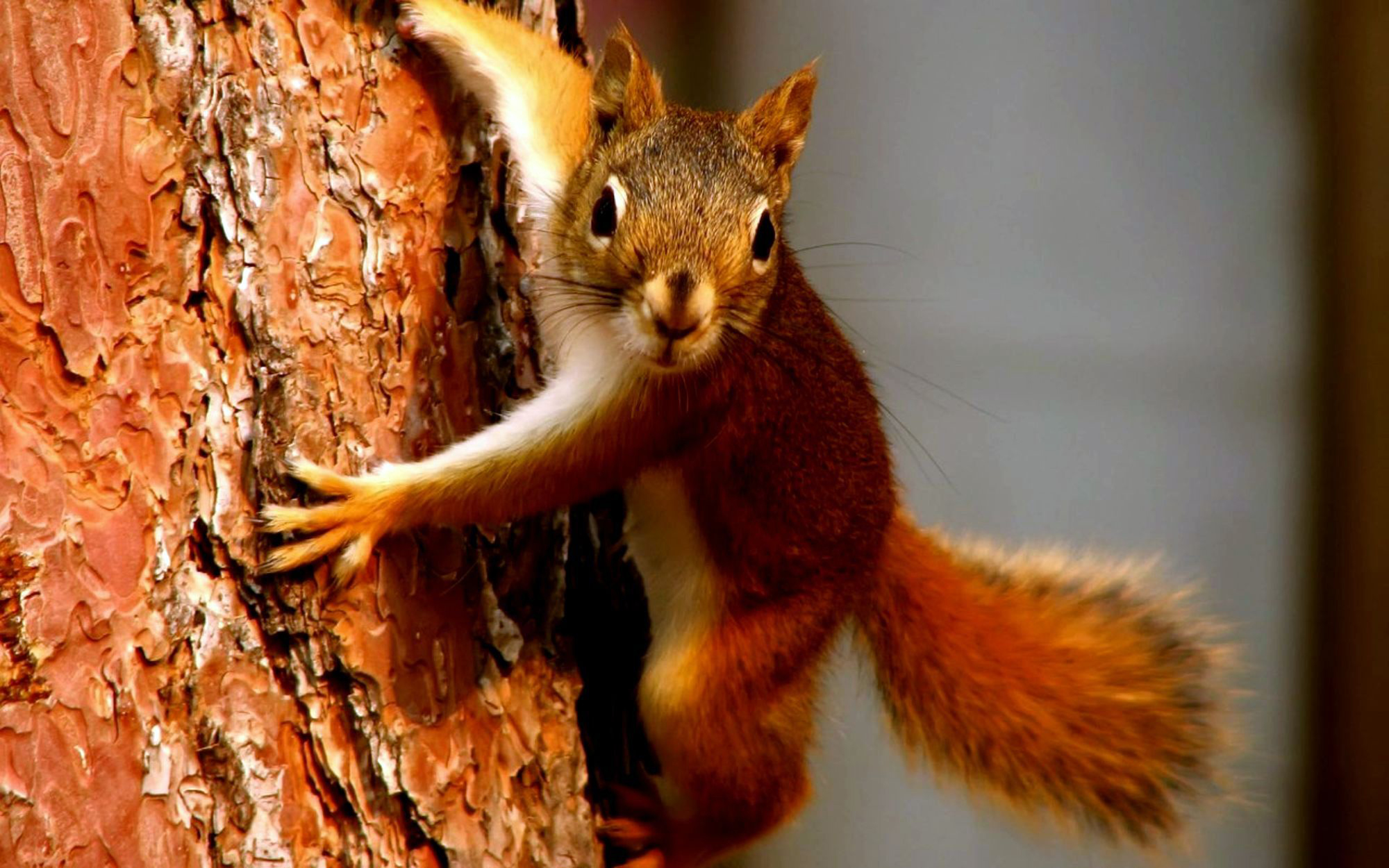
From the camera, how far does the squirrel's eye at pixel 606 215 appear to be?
4.73 feet

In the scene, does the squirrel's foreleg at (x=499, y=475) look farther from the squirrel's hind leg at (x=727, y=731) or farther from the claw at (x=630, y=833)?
the claw at (x=630, y=833)

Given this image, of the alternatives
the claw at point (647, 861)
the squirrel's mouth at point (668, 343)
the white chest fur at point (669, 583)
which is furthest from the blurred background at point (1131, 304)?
the squirrel's mouth at point (668, 343)

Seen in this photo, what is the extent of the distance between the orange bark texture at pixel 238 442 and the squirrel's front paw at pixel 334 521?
2 cm

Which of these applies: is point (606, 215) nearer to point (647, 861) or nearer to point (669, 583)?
point (669, 583)

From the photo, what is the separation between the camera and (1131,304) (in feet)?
10.4

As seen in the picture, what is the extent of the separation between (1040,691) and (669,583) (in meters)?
0.59

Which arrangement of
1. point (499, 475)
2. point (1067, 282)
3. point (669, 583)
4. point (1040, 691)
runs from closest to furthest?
point (499, 475)
point (669, 583)
point (1040, 691)
point (1067, 282)

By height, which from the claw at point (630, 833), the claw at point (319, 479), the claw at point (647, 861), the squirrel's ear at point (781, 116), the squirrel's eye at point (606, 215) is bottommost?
the claw at point (647, 861)

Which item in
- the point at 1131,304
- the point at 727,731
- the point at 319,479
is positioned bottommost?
the point at 727,731

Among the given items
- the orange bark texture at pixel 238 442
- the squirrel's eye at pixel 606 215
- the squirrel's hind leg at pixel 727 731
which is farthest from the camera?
the squirrel's hind leg at pixel 727 731

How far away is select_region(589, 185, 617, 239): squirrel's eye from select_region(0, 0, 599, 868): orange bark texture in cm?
16

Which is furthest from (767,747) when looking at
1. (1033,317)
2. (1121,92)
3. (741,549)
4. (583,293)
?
(1121,92)

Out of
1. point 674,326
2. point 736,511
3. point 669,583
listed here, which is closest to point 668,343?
point 674,326

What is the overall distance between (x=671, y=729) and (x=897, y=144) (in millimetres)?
1941
